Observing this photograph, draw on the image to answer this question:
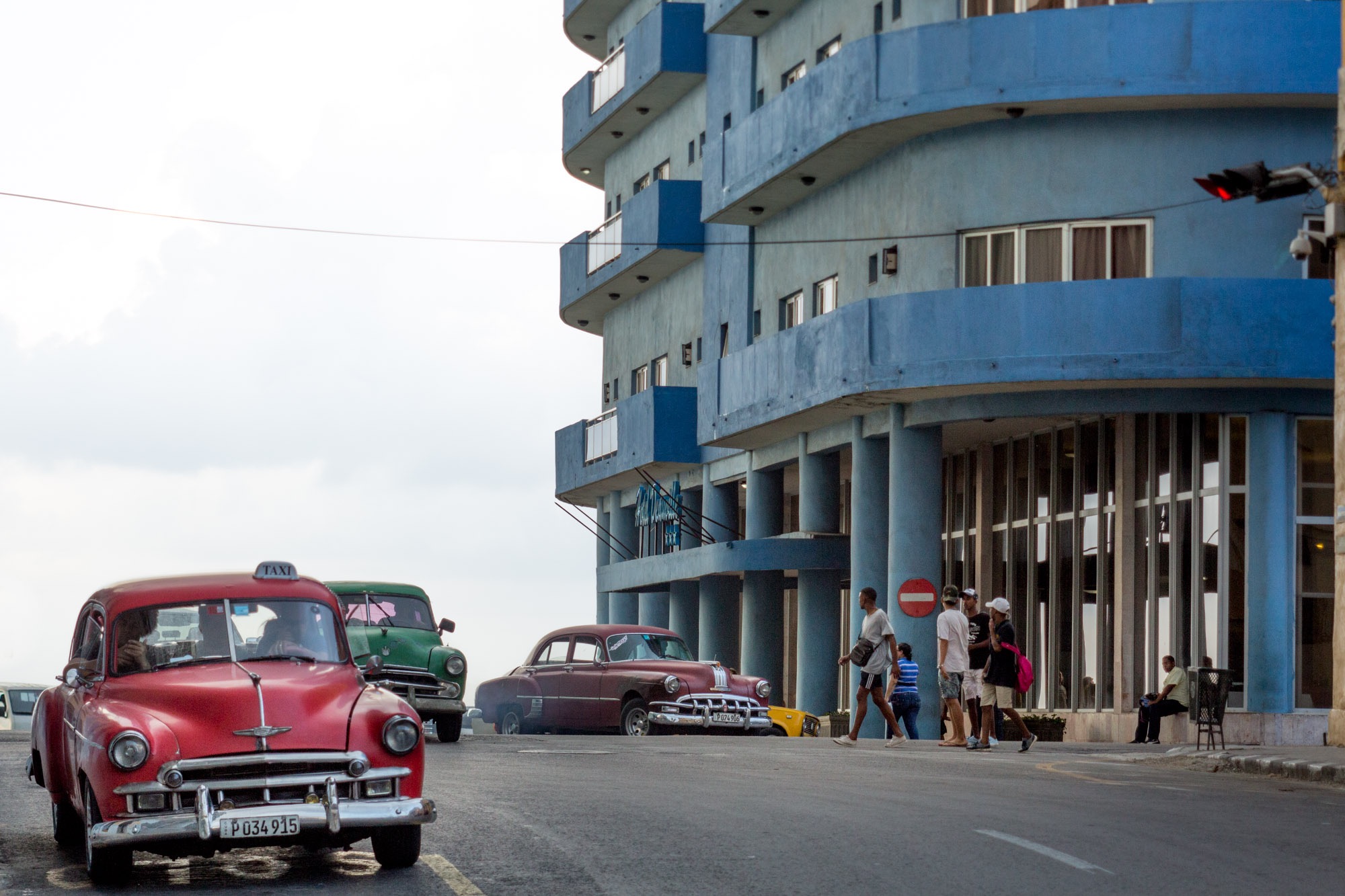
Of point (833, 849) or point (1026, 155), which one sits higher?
point (1026, 155)

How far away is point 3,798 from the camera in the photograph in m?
15.1

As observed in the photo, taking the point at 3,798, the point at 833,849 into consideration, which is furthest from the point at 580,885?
the point at 3,798

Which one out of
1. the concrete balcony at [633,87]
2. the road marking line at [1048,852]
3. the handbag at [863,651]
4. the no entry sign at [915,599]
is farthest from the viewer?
the concrete balcony at [633,87]

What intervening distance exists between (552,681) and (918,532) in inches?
261

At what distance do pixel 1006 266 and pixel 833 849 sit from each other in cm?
1976

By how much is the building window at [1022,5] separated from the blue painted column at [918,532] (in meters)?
6.36

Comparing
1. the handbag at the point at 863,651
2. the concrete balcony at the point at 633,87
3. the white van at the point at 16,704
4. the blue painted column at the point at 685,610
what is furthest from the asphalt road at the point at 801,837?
the white van at the point at 16,704

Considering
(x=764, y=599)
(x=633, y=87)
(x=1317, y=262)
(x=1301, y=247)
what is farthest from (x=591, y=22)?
(x=1301, y=247)

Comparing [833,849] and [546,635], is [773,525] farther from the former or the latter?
[833,849]

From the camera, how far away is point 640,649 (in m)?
27.6

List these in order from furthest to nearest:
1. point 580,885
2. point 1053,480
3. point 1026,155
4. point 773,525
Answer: point 773,525 → point 1053,480 → point 1026,155 → point 580,885

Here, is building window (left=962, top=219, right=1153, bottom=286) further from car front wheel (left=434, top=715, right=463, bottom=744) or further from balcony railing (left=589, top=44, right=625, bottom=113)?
balcony railing (left=589, top=44, right=625, bottom=113)

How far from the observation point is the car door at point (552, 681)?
2838 cm

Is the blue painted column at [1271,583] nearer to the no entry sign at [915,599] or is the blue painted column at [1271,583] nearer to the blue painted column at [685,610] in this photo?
the no entry sign at [915,599]
